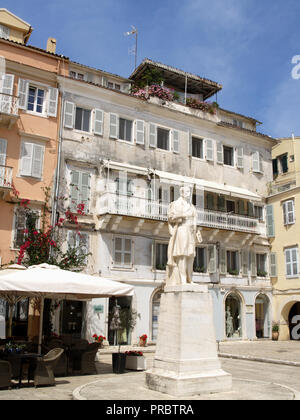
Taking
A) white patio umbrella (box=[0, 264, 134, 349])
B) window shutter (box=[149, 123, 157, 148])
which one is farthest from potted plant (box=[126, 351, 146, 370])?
window shutter (box=[149, 123, 157, 148])

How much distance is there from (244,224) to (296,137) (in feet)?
29.4

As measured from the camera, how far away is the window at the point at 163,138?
77.7ft

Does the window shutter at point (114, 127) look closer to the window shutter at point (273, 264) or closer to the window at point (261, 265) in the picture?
the window at point (261, 265)

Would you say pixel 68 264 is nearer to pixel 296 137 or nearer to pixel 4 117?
pixel 4 117

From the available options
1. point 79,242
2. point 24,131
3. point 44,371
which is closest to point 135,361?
point 44,371

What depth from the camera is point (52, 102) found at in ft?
66.6

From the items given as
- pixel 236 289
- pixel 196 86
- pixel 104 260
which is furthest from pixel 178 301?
pixel 196 86

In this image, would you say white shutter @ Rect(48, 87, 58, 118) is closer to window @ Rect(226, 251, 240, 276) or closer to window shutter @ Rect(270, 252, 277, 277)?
window @ Rect(226, 251, 240, 276)

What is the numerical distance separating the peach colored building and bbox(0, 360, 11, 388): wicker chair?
9.20m

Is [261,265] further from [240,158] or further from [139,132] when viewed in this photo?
[139,132]

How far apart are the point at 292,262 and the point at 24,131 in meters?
15.9

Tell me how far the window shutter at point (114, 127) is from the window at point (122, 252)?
205 inches

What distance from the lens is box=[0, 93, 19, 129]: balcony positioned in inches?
724
